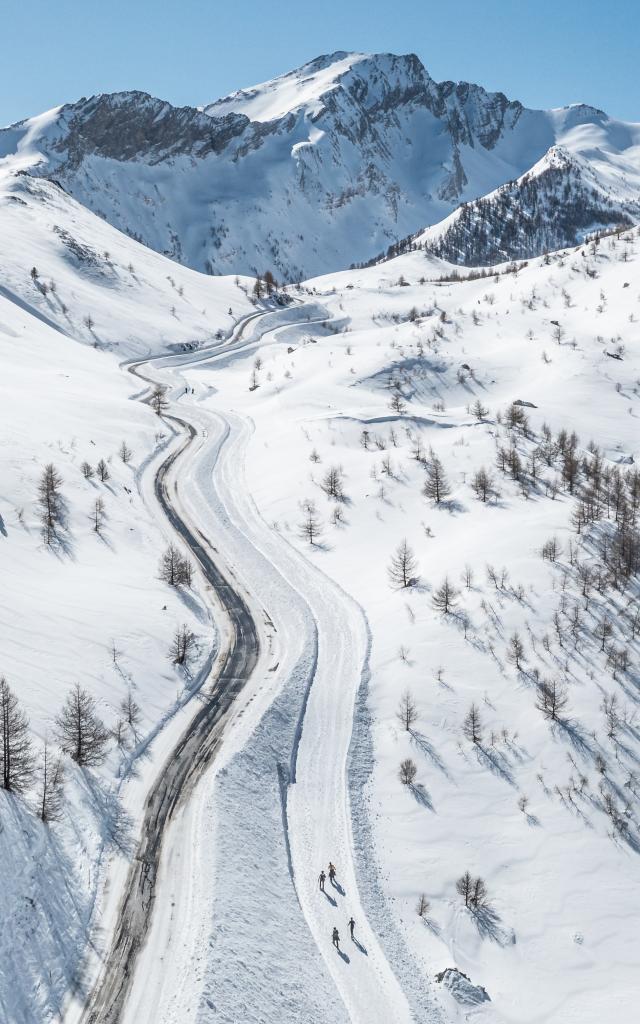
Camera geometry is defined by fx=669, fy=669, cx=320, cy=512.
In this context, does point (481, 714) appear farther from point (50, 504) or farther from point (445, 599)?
point (50, 504)

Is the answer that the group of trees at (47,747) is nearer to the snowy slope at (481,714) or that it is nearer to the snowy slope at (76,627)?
the snowy slope at (76,627)

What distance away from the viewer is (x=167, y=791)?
30.2 meters

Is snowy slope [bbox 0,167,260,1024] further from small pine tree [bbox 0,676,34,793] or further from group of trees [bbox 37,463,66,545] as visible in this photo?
small pine tree [bbox 0,676,34,793]

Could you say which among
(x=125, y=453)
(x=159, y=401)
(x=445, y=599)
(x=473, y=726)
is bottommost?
(x=473, y=726)

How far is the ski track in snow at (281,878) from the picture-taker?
22250mm

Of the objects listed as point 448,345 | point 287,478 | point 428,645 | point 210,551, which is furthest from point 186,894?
point 448,345

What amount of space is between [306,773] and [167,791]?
6812 mm

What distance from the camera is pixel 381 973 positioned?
24.2 metres

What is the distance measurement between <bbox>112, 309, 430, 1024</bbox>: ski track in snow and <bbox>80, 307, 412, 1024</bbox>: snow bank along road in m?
0.07

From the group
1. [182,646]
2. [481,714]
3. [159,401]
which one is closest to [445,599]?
[481,714]

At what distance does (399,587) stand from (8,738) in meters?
26.9

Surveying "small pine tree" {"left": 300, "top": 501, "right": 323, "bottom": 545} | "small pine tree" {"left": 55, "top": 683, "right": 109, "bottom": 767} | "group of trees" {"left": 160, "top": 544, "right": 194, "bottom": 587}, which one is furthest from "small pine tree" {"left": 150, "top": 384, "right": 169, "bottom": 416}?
"small pine tree" {"left": 55, "top": 683, "right": 109, "bottom": 767}

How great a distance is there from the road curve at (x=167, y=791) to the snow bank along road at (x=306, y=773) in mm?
41

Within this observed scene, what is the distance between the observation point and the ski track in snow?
2225cm
